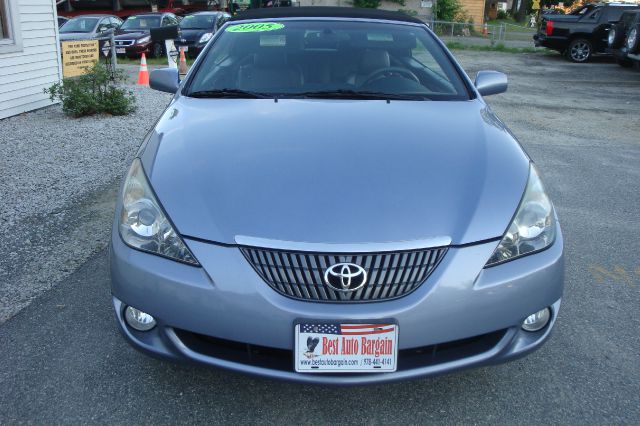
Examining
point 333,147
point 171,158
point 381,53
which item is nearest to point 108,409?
point 171,158

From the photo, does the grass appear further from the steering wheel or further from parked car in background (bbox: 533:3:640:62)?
the steering wheel

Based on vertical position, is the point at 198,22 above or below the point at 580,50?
above

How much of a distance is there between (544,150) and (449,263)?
546 centimetres

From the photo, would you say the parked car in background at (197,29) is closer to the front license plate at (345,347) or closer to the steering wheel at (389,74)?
the steering wheel at (389,74)

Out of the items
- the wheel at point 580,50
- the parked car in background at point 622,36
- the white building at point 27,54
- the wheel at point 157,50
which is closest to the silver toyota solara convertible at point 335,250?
the white building at point 27,54

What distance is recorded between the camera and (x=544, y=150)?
704 centimetres

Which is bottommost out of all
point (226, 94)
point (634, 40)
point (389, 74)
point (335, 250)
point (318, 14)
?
point (634, 40)

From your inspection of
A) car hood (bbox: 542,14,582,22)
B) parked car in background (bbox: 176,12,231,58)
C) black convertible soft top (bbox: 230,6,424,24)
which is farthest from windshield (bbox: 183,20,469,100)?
car hood (bbox: 542,14,582,22)

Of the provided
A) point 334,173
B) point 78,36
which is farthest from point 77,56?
point 334,173

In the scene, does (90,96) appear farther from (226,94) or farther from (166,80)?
(226,94)

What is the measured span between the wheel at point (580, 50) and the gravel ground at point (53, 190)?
1426cm

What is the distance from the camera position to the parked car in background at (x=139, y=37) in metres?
16.8

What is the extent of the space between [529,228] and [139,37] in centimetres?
1641

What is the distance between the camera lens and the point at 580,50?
59.6 feet
